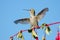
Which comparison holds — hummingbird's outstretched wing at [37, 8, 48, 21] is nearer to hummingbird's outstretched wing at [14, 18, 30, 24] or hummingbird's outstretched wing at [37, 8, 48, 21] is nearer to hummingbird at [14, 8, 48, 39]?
hummingbird at [14, 8, 48, 39]

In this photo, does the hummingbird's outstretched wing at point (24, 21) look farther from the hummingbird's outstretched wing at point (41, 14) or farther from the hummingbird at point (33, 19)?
the hummingbird's outstretched wing at point (41, 14)

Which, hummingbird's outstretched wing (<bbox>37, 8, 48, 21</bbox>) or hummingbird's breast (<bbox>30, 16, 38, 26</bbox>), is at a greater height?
hummingbird's outstretched wing (<bbox>37, 8, 48, 21</bbox>)

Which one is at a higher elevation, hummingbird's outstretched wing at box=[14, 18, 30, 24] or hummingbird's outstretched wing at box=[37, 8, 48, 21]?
hummingbird's outstretched wing at box=[37, 8, 48, 21]

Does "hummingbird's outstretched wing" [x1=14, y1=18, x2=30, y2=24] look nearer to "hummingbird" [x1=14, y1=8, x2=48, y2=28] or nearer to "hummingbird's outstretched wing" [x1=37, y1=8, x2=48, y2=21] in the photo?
"hummingbird" [x1=14, y1=8, x2=48, y2=28]

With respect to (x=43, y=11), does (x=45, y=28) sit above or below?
below

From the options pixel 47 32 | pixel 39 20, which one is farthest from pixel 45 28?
pixel 39 20

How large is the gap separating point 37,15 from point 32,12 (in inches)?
3.3

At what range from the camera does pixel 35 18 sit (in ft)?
6.30

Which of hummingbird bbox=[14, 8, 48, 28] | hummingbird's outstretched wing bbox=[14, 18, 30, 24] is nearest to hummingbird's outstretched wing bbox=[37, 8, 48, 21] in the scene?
hummingbird bbox=[14, 8, 48, 28]

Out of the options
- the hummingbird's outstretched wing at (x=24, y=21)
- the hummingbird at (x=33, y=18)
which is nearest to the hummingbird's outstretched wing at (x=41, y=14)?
the hummingbird at (x=33, y=18)

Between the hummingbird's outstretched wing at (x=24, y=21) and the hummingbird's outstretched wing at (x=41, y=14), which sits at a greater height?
the hummingbird's outstretched wing at (x=41, y=14)

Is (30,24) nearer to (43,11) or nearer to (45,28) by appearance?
(43,11)

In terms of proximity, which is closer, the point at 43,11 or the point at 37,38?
the point at 37,38

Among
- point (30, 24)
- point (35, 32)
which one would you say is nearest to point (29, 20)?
point (30, 24)
